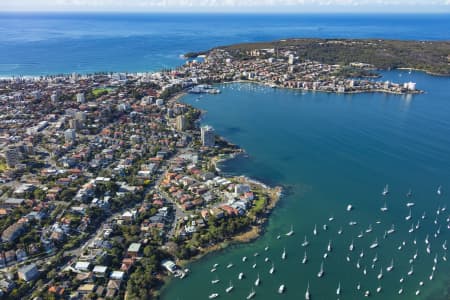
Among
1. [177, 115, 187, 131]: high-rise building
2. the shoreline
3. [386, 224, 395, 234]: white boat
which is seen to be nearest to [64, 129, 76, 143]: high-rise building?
[177, 115, 187, 131]: high-rise building

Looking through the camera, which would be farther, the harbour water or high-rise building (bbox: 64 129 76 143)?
high-rise building (bbox: 64 129 76 143)

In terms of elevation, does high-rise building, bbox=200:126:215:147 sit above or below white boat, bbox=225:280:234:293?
above

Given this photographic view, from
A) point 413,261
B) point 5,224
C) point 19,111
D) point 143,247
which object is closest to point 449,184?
point 413,261

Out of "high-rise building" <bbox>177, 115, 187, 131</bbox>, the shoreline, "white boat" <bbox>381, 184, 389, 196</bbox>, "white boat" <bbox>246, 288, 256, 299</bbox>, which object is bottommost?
"white boat" <bbox>246, 288, 256, 299</bbox>

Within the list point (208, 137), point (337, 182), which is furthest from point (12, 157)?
point (337, 182)

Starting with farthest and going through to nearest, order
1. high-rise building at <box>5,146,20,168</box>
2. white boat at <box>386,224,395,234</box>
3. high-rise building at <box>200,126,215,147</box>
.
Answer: high-rise building at <box>200,126,215,147</box> < high-rise building at <box>5,146,20,168</box> < white boat at <box>386,224,395,234</box>

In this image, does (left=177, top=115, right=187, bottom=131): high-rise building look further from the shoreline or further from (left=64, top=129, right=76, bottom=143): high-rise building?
(left=64, top=129, right=76, bottom=143): high-rise building

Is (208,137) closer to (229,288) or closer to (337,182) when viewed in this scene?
(337,182)

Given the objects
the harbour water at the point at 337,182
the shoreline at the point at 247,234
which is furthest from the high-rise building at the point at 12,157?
the harbour water at the point at 337,182
